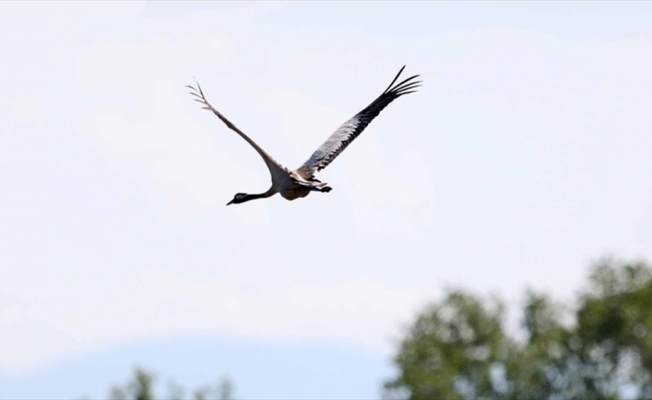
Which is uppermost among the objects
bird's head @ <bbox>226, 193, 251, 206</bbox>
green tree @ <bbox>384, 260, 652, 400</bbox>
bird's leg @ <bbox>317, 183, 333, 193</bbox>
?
green tree @ <bbox>384, 260, 652, 400</bbox>

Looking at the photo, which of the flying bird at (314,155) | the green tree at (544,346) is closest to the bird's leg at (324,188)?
the flying bird at (314,155)

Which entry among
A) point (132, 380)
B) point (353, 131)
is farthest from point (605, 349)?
point (353, 131)

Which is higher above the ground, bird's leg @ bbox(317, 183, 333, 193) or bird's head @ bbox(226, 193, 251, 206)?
bird's head @ bbox(226, 193, 251, 206)

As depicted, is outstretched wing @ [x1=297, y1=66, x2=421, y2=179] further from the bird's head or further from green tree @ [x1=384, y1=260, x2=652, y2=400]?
green tree @ [x1=384, y1=260, x2=652, y2=400]

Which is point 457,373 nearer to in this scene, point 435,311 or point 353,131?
point 435,311

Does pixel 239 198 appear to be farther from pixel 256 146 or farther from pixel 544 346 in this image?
pixel 544 346

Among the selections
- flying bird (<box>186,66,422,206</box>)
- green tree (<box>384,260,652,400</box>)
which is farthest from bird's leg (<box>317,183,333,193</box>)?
green tree (<box>384,260,652,400</box>)

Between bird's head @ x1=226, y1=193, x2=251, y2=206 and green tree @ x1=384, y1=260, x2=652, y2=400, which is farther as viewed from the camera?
green tree @ x1=384, y1=260, x2=652, y2=400

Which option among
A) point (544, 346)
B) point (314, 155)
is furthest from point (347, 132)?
point (544, 346)

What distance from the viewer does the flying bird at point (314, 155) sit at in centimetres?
3117

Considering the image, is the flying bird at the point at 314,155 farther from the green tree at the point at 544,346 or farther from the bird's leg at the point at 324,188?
the green tree at the point at 544,346

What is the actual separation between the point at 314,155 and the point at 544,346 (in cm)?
3851

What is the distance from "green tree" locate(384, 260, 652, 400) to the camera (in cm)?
6969

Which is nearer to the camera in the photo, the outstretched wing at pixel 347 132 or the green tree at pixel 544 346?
the outstretched wing at pixel 347 132
